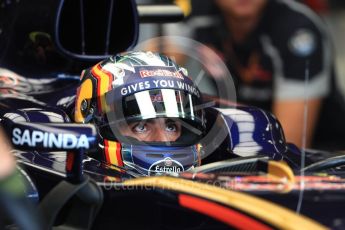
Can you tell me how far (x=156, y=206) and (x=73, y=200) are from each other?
250mm

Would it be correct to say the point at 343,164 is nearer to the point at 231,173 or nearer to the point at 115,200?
the point at 231,173

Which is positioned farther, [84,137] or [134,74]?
[134,74]

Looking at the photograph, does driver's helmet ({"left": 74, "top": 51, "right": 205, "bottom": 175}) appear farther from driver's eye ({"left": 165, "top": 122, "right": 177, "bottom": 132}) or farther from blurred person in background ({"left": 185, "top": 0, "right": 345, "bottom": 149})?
blurred person in background ({"left": 185, "top": 0, "right": 345, "bottom": 149})

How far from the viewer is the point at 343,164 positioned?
2.95 meters

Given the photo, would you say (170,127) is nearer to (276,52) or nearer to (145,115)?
(145,115)

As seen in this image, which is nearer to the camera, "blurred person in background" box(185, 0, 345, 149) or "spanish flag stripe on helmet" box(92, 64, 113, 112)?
"spanish flag stripe on helmet" box(92, 64, 113, 112)

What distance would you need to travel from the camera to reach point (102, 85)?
10.6 feet

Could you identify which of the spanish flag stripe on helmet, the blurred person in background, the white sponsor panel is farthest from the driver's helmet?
the blurred person in background

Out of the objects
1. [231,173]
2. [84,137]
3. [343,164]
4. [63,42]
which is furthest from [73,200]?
[63,42]

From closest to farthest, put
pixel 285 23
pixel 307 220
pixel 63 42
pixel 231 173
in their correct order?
1. pixel 307 220
2. pixel 231 173
3. pixel 63 42
4. pixel 285 23

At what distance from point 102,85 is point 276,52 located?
314 cm

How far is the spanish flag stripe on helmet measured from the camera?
10.5 ft

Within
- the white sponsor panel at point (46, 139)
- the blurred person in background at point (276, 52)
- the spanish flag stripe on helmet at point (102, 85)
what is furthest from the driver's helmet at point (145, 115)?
the blurred person in background at point (276, 52)

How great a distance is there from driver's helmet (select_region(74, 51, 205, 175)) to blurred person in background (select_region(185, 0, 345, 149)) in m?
2.93
